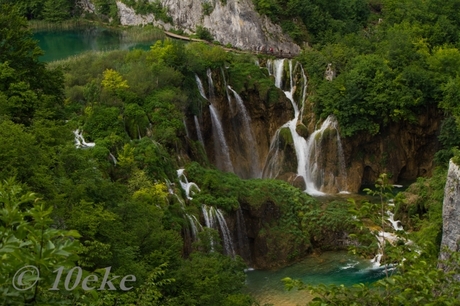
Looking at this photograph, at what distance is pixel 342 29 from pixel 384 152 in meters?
14.6

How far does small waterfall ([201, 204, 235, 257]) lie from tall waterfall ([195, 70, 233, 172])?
732cm

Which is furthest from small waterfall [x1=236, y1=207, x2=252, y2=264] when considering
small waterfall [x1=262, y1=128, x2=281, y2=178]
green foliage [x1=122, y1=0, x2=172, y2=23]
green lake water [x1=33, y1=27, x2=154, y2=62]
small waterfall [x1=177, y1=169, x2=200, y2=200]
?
green foliage [x1=122, y1=0, x2=172, y2=23]

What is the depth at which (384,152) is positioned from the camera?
33219mm

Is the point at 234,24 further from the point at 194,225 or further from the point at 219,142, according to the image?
the point at 194,225

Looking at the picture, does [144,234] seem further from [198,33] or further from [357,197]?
[198,33]

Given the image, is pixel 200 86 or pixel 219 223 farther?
pixel 200 86

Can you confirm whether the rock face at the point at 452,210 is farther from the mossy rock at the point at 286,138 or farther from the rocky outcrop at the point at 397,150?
the mossy rock at the point at 286,138

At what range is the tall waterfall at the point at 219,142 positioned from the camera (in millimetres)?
31280

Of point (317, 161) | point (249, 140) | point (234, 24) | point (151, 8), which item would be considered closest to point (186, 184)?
point (249, 140)

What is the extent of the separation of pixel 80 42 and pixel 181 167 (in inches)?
1189

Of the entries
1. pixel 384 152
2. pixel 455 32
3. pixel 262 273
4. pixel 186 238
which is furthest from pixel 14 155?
pixel 455 32

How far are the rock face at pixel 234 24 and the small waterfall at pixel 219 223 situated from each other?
23.3 metres

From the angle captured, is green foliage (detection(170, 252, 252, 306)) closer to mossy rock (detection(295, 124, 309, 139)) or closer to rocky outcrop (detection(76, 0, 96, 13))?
mossy rock (detection(295, 124, 309, 139))

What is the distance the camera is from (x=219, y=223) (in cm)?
2422
